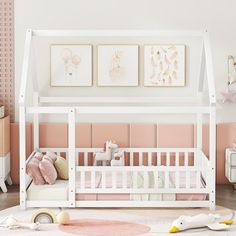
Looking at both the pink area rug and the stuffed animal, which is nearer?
the pink area rug

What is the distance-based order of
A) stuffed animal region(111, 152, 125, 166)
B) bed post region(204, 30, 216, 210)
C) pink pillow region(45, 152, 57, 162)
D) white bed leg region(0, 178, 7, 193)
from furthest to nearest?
white bed leg region(0, 178, 7, 193)
stuffed animal region(111, 152, 125, 166)
pink pillow region(45, 152, 57, 162)
bed post region(204, 30, 216, 210)

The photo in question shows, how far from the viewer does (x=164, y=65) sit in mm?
5473

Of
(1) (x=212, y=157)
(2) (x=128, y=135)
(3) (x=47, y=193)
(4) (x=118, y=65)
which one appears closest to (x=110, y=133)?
(2) (x=128, y=135)

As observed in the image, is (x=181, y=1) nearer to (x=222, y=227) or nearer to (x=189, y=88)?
(x=189, y=88)

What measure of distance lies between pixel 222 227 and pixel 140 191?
75 centimetres

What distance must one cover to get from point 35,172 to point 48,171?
0.10 meters

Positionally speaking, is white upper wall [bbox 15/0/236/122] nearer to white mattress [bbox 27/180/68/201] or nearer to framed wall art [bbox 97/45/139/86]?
framed wall art [bbox 97/45/139/86]

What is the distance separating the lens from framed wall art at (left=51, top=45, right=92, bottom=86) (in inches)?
215

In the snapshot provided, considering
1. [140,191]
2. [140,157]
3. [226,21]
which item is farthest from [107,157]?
[226,21]

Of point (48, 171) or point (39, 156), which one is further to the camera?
point (39, 156)

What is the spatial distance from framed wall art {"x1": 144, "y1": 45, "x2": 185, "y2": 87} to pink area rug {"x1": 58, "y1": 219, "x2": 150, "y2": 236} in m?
1.66

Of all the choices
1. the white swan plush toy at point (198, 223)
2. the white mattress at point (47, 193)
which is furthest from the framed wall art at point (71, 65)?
the white swan plush toy at point (198, 223)

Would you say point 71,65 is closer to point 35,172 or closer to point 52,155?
point 52,155

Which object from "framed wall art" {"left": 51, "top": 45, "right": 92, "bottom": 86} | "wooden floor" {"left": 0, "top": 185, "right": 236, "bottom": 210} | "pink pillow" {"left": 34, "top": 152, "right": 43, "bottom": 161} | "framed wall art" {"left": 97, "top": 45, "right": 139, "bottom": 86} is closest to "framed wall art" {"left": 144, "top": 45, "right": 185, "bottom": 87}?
Answer: "framed wall art" {"left": 97, "top": 45, "right": 139, "bottom": 86}
